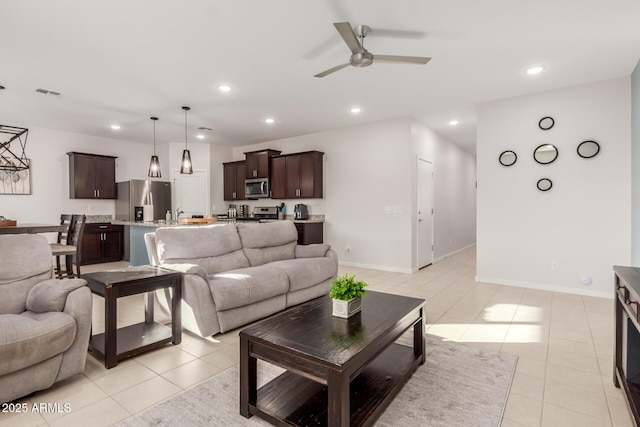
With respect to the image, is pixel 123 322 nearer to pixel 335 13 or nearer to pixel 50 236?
pixel 335 13

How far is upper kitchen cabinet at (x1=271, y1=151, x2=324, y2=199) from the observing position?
6.48 metres

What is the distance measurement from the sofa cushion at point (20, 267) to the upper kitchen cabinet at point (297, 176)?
4.53 m

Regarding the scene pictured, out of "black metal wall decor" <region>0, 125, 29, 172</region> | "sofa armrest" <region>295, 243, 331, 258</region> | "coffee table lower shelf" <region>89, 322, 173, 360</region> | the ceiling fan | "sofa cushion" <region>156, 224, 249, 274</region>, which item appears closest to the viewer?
"coffee table lower shelf" <region>89, 322, 173, 360</region>

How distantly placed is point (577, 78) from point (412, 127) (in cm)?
227

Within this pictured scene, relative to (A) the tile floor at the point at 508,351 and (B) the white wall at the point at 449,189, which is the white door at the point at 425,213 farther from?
(A) the tile floor at the point at 508,351

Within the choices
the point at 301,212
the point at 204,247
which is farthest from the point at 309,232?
the point at 204,247

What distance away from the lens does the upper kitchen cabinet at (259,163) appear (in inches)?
282

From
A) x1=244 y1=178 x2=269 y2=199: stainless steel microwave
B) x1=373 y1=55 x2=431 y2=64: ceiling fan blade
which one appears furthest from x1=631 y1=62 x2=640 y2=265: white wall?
x1=244 y1=178 x2=269 y2=199: stainless steel microwave

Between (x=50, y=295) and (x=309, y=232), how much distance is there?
4504 mm

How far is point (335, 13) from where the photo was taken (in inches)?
104

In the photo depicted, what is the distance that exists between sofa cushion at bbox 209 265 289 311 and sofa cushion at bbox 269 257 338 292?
11 cm

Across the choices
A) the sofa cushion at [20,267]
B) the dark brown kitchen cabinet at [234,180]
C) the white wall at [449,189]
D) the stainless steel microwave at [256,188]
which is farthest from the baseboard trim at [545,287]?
the dark brown kitchen cabinet at [234,180]

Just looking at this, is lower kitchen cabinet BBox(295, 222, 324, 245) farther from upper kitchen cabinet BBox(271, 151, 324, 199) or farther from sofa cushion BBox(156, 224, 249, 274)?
sofa cushion BBox(156, 224, 249, 274)

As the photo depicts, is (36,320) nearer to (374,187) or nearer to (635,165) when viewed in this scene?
(374,187)
